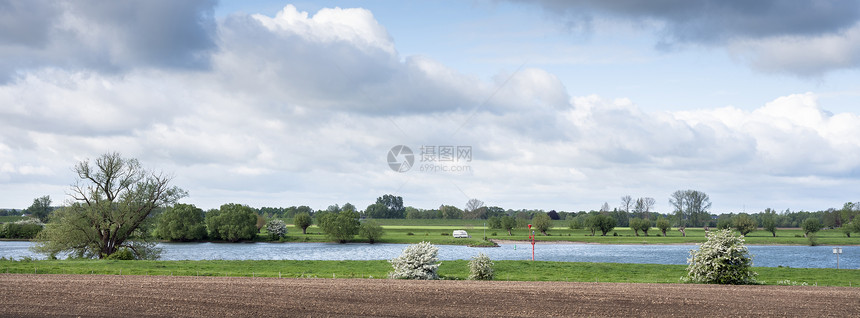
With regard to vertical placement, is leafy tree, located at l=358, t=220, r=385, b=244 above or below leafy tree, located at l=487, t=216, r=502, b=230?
below

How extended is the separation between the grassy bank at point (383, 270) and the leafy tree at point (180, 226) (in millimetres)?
76309

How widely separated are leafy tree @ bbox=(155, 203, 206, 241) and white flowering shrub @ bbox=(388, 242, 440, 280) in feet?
310

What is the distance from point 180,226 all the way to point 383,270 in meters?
88.8

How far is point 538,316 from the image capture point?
77.8 feet

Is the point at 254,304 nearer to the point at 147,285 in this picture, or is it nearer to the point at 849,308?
the point at 147,285

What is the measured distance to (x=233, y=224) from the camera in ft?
396

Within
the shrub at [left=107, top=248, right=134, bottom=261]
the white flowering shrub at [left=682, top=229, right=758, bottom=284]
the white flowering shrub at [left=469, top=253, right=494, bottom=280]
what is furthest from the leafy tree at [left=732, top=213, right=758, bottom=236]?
the shrub at [left=107, top=248, right=134, bottom=261]

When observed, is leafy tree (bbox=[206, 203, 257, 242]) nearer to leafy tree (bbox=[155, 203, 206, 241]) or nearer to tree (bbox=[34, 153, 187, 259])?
leafy tree (bbox=[155, 203, 206, 241])

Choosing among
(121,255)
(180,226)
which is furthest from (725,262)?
(180,226)

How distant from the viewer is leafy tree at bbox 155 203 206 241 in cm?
12056

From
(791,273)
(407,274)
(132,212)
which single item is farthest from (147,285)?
(791,273)

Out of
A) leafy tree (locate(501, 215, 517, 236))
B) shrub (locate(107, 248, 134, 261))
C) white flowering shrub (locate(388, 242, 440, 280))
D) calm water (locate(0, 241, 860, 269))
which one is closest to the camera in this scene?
white flowering shrub (locate(388, 242, 440, 280))

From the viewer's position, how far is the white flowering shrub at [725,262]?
35.7 meters

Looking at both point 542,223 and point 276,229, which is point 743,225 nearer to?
point 542,223
